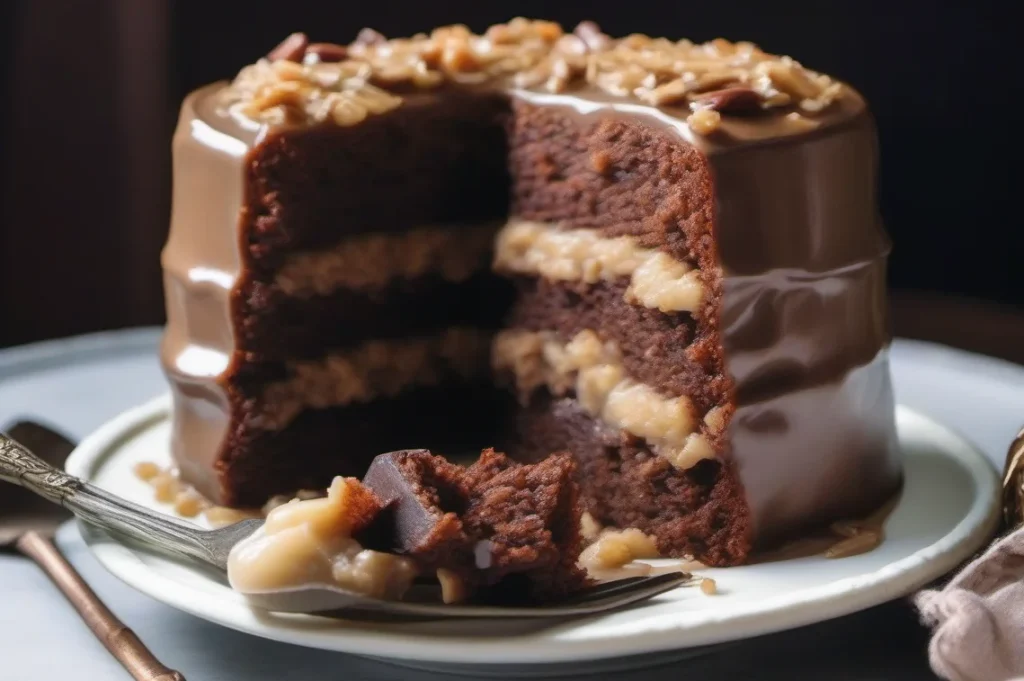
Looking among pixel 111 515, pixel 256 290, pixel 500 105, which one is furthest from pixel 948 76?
pixel 111 515

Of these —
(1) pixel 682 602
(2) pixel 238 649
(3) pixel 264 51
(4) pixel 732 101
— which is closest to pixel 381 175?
(4) pixel 732 101

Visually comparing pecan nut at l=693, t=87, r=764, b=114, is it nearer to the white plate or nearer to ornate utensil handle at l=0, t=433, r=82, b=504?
the white plate

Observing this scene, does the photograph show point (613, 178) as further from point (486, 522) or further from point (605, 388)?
A: point (486, 522)

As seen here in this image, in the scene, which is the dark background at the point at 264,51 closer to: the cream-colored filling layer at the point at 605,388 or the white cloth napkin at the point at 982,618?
the cream-colored filling layer at the point at 605,388

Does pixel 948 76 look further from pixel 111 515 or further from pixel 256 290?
pixel 111 515

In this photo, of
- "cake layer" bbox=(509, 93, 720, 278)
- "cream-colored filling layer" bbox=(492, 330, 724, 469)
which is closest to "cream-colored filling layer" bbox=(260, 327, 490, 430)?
"cream-colored filling layer" bbox=(492, 330, 724, 469)

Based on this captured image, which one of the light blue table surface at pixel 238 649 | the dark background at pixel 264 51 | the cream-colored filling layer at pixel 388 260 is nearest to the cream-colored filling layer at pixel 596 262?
the cream-colored filling layer at pixel 388 260


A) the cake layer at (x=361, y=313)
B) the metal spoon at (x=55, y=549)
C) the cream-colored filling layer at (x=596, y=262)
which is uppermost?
the cream-colored filling layer at (x=596, y=262)
